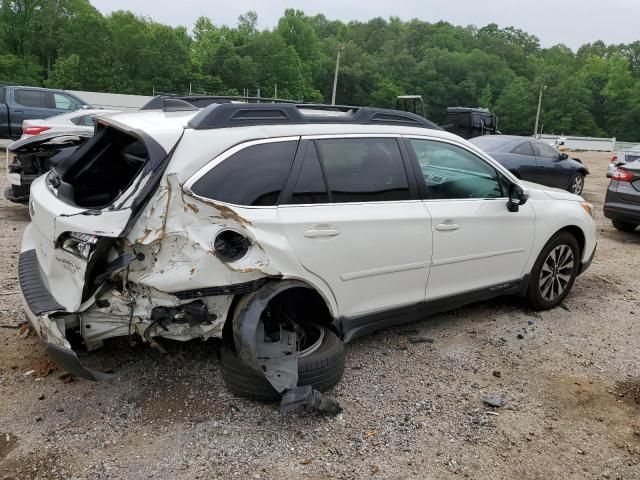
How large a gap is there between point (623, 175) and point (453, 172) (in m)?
5.69

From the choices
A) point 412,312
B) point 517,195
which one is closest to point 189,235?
point 412,312

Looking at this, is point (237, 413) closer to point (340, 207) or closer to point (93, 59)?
point (340, 207)

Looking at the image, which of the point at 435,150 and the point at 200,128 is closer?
the point at 200,128

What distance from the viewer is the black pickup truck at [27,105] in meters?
14.5

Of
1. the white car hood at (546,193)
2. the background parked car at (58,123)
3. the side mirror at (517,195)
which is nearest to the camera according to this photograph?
the side mirror at (517,195)

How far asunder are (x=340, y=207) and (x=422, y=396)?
1.30 metres

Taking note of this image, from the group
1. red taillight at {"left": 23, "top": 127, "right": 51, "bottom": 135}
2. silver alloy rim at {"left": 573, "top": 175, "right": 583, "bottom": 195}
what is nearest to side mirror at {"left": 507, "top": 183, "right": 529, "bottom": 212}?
red taillight at {"left": 23, "top": 127, "right": 51, "bottom": 135}

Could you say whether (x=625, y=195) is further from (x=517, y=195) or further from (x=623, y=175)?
(x=517, y=195)

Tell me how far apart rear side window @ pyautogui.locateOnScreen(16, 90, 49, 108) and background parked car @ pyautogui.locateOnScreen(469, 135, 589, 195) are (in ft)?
36.5

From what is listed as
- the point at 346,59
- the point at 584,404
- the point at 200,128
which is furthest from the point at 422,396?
the point at 346,59

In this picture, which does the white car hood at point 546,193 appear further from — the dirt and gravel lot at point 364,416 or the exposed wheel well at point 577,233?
the dirt and gravel lot at point 364,416

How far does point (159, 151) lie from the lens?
3.03 m

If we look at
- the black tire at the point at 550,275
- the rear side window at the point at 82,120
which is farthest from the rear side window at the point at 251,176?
the rear side window at the point at 82,120

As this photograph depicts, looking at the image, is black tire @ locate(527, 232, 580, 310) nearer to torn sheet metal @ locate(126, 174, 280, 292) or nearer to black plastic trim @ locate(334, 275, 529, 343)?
black plastic trim @ locate(334, 275, 529, 343)
